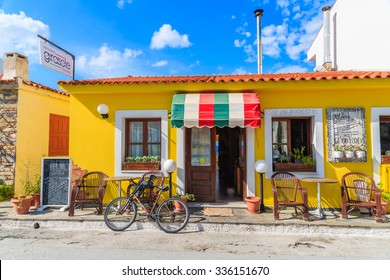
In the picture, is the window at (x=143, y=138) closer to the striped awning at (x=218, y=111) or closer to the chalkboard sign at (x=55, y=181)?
the striped awning at (x=218, y=111)

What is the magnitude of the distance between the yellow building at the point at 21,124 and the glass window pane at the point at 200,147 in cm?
681

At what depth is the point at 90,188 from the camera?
8141 millimetres

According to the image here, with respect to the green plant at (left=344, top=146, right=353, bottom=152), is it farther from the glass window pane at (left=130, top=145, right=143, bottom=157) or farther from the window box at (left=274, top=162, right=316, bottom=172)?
the glass window pane at (left=130, top=145, right=143, bottom=157)

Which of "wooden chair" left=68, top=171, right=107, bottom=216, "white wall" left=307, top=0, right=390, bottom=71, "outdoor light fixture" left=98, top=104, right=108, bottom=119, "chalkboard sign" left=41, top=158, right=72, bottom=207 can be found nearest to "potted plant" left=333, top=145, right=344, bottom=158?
"white wall" left=307, top=0, right=390, bottom=71

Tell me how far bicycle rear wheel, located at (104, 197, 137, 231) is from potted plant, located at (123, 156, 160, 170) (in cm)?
142

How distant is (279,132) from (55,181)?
8.03 metres

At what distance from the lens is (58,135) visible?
38.0 feet

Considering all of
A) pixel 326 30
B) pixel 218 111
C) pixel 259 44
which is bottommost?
pixel 218 111

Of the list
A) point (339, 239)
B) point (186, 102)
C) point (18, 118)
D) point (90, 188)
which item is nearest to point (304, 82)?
point (186, 102)

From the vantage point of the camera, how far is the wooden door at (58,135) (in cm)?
1116

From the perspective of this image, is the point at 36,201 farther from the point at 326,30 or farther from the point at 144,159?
the point at 326,30

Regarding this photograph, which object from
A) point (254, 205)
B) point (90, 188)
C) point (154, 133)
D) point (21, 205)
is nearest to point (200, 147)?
point (154, 133)

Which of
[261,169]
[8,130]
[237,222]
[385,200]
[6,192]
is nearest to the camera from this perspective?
[237,222]

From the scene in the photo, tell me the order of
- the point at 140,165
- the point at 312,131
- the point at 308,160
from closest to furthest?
Result: the point at 308,160 → the point at 312,131 → the point at 140,165
